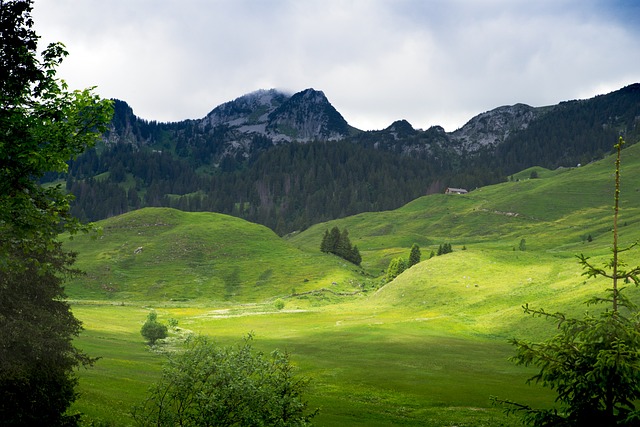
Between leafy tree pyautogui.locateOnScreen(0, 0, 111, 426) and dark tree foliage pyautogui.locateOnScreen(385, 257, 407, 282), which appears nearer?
leafy tree pyautogui.locateOnScreen(0, 0, 111, 426)

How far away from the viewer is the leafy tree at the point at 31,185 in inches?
759

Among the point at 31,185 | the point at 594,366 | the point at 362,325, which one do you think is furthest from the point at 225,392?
the point at 362,325

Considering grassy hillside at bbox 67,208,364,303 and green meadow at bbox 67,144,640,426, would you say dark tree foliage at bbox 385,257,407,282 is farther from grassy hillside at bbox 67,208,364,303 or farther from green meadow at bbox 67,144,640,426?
grassy hillside at bbox 67,208,364,303

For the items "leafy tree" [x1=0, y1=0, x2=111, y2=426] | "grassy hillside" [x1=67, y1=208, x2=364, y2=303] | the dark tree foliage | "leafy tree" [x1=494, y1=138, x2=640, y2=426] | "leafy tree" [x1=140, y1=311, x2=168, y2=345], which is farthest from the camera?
"grassy hillside" [x1=67, y1=208, x2=364, y2=303]

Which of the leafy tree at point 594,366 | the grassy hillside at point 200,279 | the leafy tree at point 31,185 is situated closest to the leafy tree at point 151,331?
the leafy tree at point 31,185

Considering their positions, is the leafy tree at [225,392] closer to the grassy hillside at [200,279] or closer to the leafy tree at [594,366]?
the leafy tree at [594,366]

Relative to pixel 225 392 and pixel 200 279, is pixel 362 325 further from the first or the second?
pixel 200 279

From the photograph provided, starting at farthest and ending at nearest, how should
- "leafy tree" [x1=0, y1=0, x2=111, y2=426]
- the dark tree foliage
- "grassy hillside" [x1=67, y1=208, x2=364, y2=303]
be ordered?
"grassy hillside" [x1=67, y1=208, x2=364, y2=303] < the dark tree foliage < "leafy tree" [x1=0, y1=0, x2=111, y2=426]

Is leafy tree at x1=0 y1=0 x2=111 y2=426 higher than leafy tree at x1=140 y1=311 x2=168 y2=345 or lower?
higher

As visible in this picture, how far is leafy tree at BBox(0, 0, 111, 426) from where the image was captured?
759 inches

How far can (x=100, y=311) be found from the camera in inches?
4518

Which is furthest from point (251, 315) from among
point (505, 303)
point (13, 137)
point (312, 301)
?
point (13, 137)

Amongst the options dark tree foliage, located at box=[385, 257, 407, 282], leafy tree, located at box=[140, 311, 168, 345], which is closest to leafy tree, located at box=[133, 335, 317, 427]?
leafy tree, located at box=[140, 311, 168, 345]

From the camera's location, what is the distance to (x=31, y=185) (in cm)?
2019
